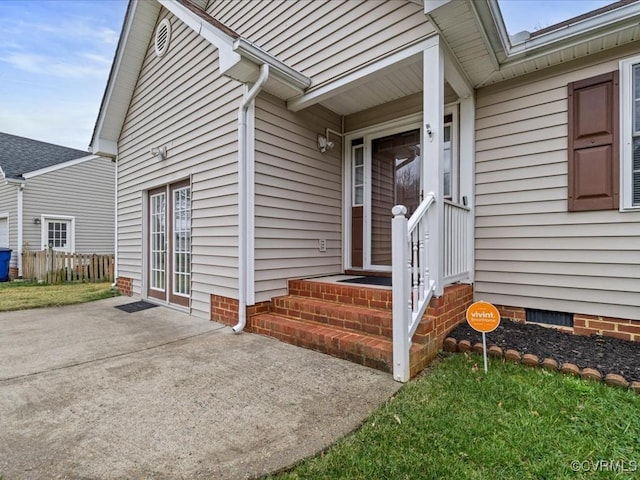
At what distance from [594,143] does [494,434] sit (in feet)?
10.1

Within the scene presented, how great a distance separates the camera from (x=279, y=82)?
4.02 m

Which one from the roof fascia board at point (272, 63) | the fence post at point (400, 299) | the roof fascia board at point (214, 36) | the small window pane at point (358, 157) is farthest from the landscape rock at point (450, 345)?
the roof fascia board at point (214, 36)

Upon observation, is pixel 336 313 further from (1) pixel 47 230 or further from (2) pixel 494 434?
(1) pixel 47 230

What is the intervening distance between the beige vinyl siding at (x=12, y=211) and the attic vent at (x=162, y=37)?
9.21m

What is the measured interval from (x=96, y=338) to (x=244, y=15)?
5256 millimetres

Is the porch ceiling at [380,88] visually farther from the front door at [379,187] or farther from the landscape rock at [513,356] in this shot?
the landscape rock at [513,356]

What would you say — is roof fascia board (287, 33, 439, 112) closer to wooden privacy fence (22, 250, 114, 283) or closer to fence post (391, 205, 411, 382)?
fence post (391, 205, 411, 382)

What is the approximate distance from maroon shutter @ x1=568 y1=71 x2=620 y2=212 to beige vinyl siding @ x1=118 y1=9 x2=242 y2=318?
3856mm

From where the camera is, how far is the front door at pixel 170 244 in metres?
5.29

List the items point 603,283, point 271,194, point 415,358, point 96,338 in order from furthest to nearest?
point 271,194 → point 96,338 → point 603,283 → point 415,358

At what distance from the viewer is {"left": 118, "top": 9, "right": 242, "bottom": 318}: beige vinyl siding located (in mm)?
4406

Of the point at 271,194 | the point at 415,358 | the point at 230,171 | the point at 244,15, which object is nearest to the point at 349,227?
the point at 271,194

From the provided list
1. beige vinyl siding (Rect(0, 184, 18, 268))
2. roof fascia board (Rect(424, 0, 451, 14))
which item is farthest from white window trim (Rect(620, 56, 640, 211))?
beige vinyl siding (Rect(0, 184, 18, 268))

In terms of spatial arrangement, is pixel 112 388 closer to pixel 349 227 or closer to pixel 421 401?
pixel 421 401
